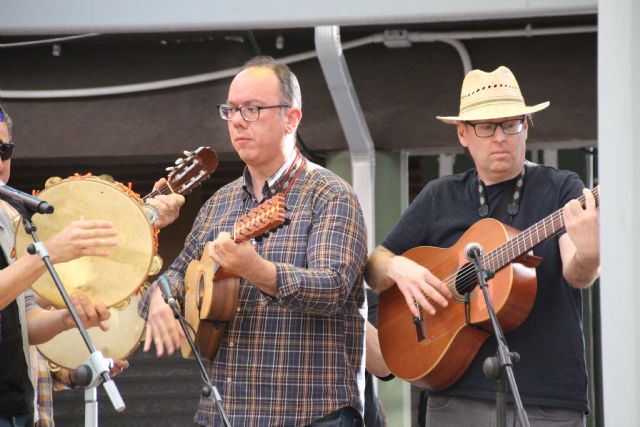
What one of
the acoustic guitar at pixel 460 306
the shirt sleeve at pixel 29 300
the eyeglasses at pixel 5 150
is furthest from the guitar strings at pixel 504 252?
the eyeglasses at pixel 5 150

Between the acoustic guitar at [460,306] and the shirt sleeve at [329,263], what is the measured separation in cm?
35

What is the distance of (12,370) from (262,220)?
876 mm

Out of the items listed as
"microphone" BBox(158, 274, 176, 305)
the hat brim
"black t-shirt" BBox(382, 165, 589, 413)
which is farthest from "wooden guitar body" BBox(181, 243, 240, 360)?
the hat brim

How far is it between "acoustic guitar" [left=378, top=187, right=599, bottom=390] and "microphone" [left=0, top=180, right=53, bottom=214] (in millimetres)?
1450

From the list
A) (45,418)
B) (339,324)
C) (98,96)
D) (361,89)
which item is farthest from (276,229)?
(98,96)

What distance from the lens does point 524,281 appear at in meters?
3.57

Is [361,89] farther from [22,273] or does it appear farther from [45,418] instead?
[22,273]

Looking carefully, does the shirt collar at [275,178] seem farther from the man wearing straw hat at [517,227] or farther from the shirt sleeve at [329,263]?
the man wearing straw hat at [517,227]

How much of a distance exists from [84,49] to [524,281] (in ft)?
12.8

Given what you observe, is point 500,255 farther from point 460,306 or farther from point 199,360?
point 199,360

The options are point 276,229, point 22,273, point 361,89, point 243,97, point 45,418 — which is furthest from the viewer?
point 361,89

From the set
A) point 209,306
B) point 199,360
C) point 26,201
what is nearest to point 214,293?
point 209,306

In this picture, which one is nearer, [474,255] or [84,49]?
[474,255]

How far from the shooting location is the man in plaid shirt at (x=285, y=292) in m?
3.43
